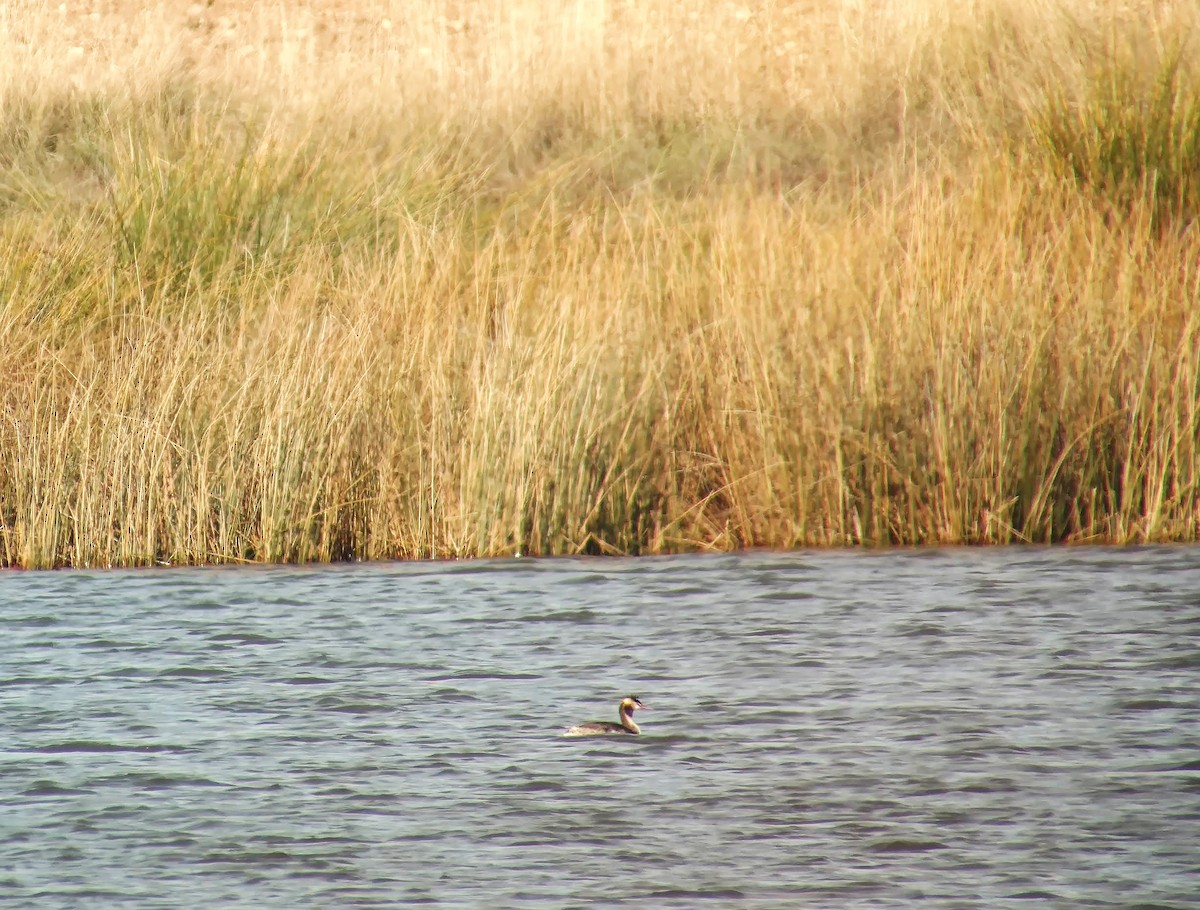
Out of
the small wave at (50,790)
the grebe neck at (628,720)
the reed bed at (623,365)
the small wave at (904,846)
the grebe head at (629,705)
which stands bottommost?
the small wave at (904,846)

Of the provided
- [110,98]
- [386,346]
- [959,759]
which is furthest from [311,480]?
[110,98]

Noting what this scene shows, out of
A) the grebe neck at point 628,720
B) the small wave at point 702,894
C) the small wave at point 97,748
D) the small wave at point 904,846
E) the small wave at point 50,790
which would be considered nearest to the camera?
the small wave at point 702,894

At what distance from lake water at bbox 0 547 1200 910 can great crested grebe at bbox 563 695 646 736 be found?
66 mm

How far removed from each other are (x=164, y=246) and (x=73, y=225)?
0.60 meters

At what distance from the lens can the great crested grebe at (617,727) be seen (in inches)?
230

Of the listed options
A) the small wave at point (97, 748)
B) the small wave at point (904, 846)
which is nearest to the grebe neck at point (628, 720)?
the small wave at point (904, 846)

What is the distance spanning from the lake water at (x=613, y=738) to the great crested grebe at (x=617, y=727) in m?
0.07

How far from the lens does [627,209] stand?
12.4m

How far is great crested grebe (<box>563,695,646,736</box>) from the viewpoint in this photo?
19.1 feet

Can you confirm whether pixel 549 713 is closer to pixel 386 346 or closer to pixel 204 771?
pixel 204 771

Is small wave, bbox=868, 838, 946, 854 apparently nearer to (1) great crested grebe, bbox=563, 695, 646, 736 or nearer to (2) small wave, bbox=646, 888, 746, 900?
(2) small wave, bbox=646, 888, 746, 900

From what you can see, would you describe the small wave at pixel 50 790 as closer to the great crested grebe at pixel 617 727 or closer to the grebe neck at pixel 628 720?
the great crested grebe at pixel 617 727

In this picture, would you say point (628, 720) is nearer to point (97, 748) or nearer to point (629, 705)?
point (629, 705)

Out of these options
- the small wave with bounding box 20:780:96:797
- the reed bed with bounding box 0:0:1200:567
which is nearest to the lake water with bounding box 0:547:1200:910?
the small wave with bounding box 20:780:96:797
